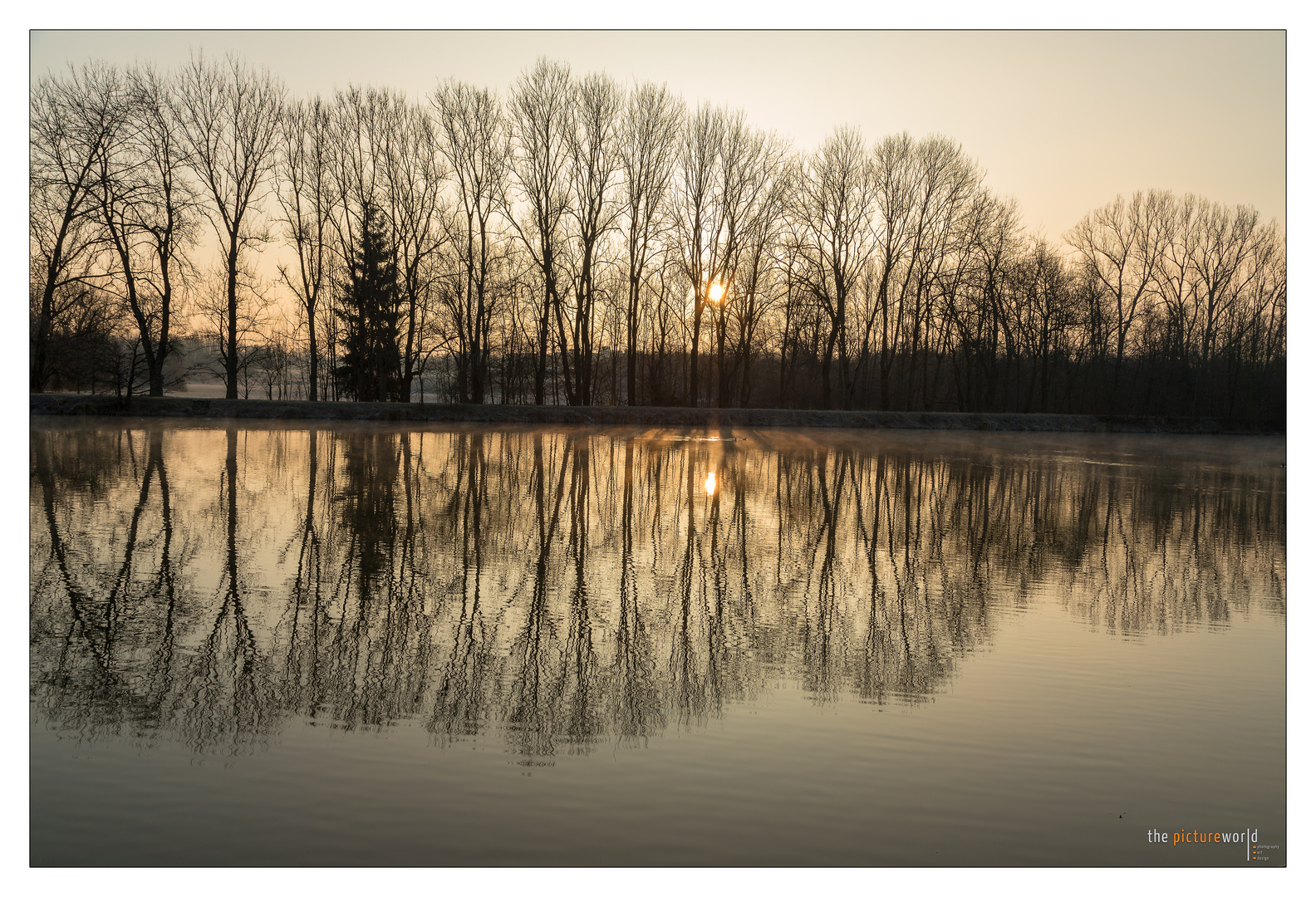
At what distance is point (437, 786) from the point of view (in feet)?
14.0

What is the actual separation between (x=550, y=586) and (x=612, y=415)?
34.4 m

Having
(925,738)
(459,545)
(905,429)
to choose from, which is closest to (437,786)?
(925,738)

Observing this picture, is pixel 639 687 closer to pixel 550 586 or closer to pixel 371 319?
pixel 550 586

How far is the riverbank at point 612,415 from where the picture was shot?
A: 125 feet

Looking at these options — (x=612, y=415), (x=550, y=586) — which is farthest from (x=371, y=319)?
(x=550, y=586)

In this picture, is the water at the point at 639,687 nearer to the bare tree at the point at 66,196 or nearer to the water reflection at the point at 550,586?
the water reflection at the point at 550,586

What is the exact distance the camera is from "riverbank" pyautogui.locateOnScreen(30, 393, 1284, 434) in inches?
1506

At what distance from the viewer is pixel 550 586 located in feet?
27.5

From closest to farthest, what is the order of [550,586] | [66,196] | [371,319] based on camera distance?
[550,586] → [66,196] → [371,319]

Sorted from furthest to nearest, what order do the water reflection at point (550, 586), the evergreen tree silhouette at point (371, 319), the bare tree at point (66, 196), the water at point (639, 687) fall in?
1. the evergreen tree silhouette at point (371, 319)
2. the bare tree at point (66, 196)
3. the water reflection at point (550, 586)
4. the water at point (639, 687)

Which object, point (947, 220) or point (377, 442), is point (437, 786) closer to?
point (377, 442)

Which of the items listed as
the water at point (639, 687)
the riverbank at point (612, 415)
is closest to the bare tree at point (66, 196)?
the riverbank at point (612, 415)

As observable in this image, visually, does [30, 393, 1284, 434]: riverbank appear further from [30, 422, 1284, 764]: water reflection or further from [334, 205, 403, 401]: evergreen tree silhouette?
[30, 422, 1284, 764]: water reflection

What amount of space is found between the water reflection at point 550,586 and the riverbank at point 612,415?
21790 mm
